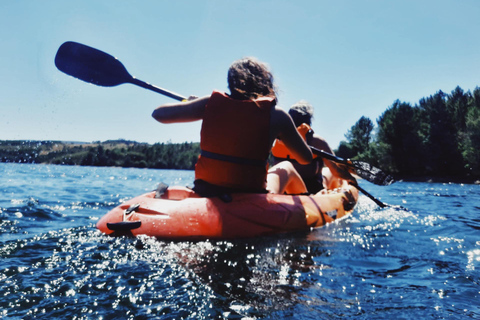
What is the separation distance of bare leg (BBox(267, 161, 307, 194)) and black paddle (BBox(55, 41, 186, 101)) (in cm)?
169

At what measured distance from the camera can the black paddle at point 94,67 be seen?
475cm

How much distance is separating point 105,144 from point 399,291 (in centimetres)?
13810

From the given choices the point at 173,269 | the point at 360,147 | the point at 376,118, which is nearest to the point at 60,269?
the point at 173,269

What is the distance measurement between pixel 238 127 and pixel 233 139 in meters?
0.13

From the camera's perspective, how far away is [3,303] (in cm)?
176

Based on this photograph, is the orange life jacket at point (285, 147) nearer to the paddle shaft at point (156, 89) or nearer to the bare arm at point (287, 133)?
the bare arm at point (287, 133)

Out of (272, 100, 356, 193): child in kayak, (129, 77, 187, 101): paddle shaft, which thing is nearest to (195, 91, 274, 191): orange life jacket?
(129, 77, 187, 101): paddle shaft

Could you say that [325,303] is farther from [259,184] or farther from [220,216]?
→ [259,184]

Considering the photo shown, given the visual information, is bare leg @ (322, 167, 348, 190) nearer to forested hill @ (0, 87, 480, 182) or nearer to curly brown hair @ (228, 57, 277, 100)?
curly brown hair @ (228, 57, 277, 100)

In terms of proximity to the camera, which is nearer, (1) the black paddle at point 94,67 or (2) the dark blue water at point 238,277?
(2) the dark blue water at point 238,277

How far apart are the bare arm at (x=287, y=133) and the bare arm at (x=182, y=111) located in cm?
73

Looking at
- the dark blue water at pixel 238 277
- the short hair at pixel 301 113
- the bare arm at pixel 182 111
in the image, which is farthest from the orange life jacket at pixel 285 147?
the bare arm at pixel 182 111

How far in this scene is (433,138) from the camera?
3719 centimetres

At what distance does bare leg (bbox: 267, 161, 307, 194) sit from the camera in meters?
4.28
